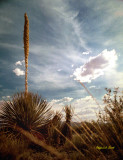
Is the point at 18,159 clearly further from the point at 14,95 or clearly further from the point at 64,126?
the point at 14,95

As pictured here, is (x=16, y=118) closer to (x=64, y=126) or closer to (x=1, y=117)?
(x=1, y=117)

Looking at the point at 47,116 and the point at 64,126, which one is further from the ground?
the point at 47,116

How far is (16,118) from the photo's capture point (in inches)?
186

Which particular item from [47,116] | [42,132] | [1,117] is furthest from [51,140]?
[1,117]

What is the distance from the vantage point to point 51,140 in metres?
4.34

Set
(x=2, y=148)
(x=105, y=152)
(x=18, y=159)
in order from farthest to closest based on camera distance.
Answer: (x=105, y=152), (x=2, y=148), (x=18, y=159)

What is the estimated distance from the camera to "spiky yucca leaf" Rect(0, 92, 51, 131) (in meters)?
4.61

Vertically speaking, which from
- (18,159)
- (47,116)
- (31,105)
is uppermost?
→ (31,105)

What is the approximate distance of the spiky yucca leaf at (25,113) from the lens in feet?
15.1

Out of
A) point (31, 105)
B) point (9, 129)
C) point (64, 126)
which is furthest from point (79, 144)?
point (9, 129)

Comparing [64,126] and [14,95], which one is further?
[14,95]

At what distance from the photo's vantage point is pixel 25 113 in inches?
182

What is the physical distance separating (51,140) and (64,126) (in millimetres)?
721

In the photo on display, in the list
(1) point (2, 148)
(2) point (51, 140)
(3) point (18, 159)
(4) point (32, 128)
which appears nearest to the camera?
(3) point (18, 159)
